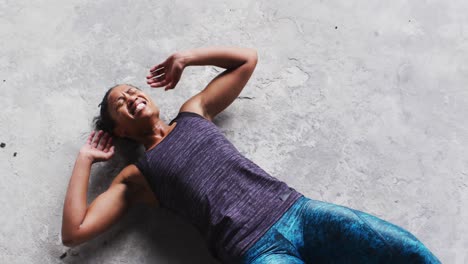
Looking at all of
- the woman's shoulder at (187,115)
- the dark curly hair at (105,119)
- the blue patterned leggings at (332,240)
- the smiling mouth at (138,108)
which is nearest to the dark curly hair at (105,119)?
the dark curly hair at (105,119)

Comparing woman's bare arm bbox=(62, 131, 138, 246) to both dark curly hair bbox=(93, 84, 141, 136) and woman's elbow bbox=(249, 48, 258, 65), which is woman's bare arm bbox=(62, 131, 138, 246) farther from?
woman's elbow bbox=(249, 48, 258, 65)

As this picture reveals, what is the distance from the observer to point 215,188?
1.80 metres

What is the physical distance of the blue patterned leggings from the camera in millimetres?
1628

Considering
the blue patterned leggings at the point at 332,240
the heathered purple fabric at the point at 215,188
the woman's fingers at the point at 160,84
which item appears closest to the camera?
the blue patterned leggings at the point at 332,240

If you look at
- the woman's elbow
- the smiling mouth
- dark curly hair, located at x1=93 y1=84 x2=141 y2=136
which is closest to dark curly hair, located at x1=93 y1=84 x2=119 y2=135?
dark curly hair, located at x1=93 y1=84 x2=141 y2=136

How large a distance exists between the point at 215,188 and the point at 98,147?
1.59ft

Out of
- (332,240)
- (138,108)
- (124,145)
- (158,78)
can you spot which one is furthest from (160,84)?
→ (332,240)

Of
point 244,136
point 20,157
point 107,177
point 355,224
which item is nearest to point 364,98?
point 244,136

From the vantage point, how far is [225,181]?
1813 millimetres

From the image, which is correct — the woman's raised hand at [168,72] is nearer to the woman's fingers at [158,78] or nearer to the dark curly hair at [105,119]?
the woman's fingers at [158,78]

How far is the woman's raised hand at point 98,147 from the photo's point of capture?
6.38ft

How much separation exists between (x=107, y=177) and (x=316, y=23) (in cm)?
102

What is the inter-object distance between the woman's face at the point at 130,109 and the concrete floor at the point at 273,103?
0.20 m

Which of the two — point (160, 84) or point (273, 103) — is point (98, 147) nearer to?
point (160, 84)
